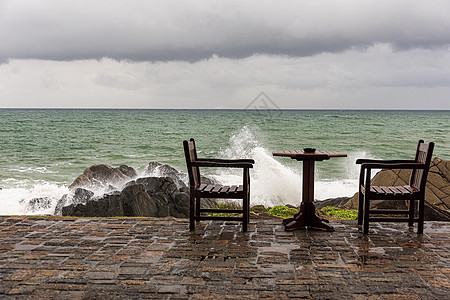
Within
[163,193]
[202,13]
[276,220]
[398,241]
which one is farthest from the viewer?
[202,13]

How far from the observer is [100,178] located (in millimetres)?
12570

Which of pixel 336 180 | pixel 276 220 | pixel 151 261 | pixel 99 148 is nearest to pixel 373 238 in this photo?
pixel 276 220

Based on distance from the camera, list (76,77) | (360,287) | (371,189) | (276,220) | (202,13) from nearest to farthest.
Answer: (360,287) → (371,189) → (276,220) → (202,13) → (76,77)

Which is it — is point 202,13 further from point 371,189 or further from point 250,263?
point 250,263

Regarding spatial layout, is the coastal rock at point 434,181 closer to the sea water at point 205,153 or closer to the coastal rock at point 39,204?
the sea water at point 205,153

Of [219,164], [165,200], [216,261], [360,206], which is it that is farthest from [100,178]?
[216,261]

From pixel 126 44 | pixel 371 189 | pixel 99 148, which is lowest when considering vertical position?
pixel 99 148

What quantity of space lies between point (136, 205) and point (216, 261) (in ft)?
14.4

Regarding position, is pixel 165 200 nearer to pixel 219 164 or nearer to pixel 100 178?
pixel 219 164

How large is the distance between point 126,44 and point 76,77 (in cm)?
716

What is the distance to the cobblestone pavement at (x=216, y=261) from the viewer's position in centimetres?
348

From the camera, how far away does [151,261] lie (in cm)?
417

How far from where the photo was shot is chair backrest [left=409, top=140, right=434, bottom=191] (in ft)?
16.7

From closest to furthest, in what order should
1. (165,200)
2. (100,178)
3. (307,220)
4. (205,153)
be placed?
(307,220), (165,200), (100,178), (205,153)
